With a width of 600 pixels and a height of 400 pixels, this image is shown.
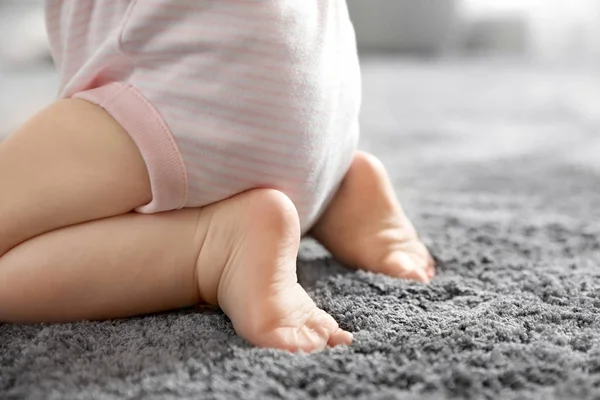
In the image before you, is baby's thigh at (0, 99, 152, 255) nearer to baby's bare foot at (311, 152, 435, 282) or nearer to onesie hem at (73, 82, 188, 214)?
onesie hem at (73, 82, 188, 214)

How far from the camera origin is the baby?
0.59 meters

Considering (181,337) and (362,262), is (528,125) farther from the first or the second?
(181,337)

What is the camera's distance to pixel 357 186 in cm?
76

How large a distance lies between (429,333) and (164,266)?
0.22 m

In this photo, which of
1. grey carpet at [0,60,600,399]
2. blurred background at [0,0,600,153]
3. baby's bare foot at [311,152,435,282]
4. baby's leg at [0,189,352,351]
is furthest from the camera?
blurred background at [0,0,600,153]

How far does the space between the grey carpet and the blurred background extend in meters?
0.60

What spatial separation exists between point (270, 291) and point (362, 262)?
20cm

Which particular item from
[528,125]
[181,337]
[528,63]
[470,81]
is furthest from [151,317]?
[528,63]

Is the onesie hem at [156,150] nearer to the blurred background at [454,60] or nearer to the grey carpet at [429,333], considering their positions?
the grey carpet at [429,333]

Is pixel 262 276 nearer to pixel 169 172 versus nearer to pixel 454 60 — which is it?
pixel 169 172

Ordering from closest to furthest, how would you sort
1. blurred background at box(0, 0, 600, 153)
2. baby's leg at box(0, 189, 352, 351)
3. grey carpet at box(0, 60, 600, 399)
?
grey carpet at box(0, 60, 600, 399) < baby's leg at box(0, 189, 352, 351) < blurred background at box(0, 0, 600, 153)

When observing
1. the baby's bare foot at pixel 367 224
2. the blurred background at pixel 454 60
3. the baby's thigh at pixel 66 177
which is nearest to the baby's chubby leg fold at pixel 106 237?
→ the baby's thigh at pixel 66 177

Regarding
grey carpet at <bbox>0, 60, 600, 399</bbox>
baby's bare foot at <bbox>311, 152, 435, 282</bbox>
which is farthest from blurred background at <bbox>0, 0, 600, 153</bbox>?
baby's bare foot at <bbox>311, 152, 435, 282</bbox>

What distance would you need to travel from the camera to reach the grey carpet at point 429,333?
1.55 feet
